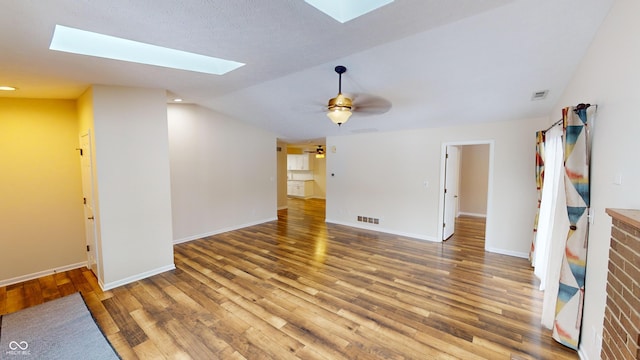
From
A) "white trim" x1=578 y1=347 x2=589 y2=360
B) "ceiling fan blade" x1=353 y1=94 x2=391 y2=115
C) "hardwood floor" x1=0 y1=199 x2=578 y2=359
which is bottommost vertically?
"hardwood floor" x1=0 y1=199 x2=578 y2=359

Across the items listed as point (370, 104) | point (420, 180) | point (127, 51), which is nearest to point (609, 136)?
point (370, 104)

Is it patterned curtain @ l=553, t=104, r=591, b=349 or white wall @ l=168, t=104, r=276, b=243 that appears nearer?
patterned curtain @ l=553, t=104, r=591, b=349

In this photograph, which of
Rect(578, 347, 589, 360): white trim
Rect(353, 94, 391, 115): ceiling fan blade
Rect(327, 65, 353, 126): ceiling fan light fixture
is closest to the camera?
Rect(578, 347, 589, 360): white trim

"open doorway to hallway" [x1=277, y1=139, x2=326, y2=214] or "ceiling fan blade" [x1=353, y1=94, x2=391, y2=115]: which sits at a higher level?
"ceiling fan blade" [x1=353, y1=94, x2=391, y2=115]

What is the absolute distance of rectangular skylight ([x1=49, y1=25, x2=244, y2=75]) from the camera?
2.16m

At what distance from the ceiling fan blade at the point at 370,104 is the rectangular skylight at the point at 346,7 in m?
1.87

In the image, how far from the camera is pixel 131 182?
11.1 feet

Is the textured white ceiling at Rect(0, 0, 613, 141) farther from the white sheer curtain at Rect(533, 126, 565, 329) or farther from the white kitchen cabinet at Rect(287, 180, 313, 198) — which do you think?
the white kitchen cabinet at Rect(287, 180, 313, 198)

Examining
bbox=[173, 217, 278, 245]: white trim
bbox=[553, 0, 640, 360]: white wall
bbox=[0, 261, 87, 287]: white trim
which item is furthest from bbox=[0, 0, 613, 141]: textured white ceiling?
bbox=[173, 217, 278, 245]: white trim

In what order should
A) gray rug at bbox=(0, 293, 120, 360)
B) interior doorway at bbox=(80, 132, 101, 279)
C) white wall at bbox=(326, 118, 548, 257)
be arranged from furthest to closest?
white wall at bbox=(326, 118, 548, 257), interior doorway at bbox=(80, 132, 101, 279), gray rug at bbox=(0, 293, 120, 360)

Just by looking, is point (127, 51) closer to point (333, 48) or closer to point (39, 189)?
point (333, 48)

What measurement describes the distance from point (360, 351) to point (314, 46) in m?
2.77

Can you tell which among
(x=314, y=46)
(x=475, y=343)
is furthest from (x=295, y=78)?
(x=475, y=343)

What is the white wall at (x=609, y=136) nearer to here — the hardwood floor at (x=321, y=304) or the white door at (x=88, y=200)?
the hardwood floor at (x=321, y=304)
